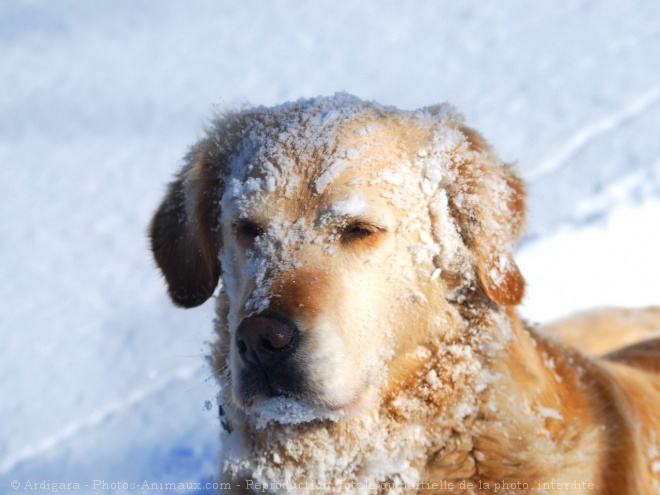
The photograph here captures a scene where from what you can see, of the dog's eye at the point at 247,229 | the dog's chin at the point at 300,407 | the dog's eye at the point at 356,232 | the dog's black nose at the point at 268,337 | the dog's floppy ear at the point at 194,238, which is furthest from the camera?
the dog's floppy ear at the point at 194,238

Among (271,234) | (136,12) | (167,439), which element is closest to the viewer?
(271,234)

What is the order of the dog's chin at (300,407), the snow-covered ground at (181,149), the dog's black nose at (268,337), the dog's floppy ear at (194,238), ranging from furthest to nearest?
1. the snow-covered ground at (181,149)
2. the dog's floppy ear at (194,238)
3. the dog's chin at (300,407)
4. the dog's black nose at (268,337)

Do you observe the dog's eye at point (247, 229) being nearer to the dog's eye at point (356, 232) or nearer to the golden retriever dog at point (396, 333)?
the golden retriever dog at point (396, 333)

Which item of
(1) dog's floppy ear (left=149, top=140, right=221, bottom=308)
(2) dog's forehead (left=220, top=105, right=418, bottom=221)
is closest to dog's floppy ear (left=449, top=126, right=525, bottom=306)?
(2) dog's forehead (left=220, top=105, right=418, bottom=221)

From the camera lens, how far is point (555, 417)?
2.44 metres

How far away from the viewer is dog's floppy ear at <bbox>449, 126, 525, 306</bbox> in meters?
2.42

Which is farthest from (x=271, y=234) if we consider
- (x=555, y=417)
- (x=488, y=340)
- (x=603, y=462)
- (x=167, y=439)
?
(x=167, y=439)

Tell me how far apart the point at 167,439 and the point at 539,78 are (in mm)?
5990

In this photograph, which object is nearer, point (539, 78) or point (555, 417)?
point (555, 417)

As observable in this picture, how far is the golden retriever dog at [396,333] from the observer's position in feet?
7.52

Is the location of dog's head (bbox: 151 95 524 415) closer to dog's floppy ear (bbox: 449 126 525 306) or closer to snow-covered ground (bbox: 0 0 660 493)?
dog's floppy ear (bbox: 449 126 525 306)

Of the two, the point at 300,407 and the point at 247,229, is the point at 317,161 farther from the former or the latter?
the point at 300,407

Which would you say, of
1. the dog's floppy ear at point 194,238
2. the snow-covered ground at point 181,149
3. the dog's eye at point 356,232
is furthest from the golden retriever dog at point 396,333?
the snow-covered ground at point 181,149

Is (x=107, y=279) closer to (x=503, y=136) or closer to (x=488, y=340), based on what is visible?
(x=503, y=136)
